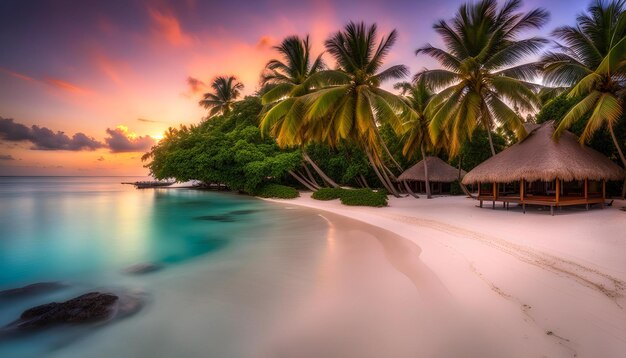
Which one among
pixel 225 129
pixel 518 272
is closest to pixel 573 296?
pixel 518 272

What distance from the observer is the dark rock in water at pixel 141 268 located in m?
6.05

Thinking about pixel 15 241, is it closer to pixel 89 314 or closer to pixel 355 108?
pixel 89 314

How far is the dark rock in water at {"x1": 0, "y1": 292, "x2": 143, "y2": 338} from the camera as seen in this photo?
377 centimetres

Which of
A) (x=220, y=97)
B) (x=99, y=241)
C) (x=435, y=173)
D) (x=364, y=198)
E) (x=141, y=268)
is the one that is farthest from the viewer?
(x=220, y=97)

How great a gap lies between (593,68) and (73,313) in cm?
1540

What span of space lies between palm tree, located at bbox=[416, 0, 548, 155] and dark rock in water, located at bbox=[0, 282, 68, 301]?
12.6 metres

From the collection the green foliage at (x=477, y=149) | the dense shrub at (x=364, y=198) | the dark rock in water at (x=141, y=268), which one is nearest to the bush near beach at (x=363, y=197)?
the dense shrub at (x=364, y=198)

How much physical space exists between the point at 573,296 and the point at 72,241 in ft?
38.3

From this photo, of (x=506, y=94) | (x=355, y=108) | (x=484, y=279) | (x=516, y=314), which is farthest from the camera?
(x=355, y=108)

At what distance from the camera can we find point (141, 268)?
6.29 meters

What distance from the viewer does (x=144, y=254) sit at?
7.48m

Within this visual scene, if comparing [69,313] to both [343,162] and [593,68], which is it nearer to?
[593,68]

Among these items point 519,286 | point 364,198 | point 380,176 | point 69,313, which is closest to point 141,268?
point 69,313

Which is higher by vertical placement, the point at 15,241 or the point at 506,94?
the point at 506,94
